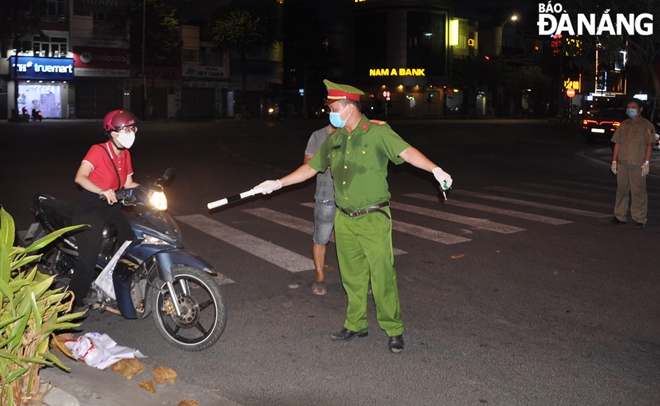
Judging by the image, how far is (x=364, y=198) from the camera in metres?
5.69

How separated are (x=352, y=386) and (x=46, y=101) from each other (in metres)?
59.6

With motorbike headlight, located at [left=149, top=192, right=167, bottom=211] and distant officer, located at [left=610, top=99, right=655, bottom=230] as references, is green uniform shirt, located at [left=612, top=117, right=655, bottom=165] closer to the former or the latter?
distant officer, located at [left=610, top=99, right=655, bottom=230]

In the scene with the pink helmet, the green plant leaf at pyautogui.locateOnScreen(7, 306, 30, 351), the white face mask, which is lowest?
the green plant leaf at pyautogui.locateOnScreen(7, 306, 30, 351)

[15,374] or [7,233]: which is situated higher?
[7,233]

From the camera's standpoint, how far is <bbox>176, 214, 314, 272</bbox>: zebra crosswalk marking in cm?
888

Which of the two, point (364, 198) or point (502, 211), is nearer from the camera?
point (364, 198)

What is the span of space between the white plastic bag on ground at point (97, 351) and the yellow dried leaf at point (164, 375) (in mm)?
317

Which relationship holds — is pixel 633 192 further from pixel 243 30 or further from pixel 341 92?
pixel 243 30

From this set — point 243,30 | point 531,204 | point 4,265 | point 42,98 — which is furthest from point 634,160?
point 243,30

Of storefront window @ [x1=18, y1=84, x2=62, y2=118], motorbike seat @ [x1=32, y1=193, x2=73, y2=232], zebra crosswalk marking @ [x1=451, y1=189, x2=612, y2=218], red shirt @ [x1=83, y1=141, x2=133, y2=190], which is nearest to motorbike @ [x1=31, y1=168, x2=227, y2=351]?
motorbike seat @ [x1=32, y1=193, x2=73, y2=232]

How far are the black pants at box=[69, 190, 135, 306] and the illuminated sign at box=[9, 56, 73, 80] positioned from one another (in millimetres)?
54356

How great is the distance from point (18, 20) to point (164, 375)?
53.1 metres

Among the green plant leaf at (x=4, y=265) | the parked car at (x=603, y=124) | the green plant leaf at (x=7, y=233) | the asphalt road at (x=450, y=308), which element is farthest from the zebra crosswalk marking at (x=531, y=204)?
the parked car at (x=603, y=124)

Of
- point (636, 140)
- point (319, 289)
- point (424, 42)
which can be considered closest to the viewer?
point (319, 289)
